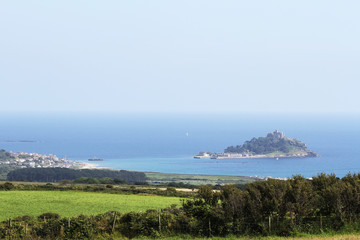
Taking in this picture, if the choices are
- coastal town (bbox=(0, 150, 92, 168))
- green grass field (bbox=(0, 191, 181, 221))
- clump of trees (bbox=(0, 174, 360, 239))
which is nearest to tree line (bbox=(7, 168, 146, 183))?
coastal town (bbox=(0, 150, 92, 168))

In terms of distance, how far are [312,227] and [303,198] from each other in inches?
60.1

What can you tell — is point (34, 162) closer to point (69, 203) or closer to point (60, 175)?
point (60, 175)

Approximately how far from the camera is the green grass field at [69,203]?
30562 mm

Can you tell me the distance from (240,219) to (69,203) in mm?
14806

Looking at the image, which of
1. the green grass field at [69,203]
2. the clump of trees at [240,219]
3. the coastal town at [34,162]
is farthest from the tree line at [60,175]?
the clump of trees at [240,219]

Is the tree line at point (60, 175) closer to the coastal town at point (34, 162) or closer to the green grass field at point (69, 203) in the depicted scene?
the coastal town at point (34, 162)

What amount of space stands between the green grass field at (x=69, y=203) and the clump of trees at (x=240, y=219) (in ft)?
17.3

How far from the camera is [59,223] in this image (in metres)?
24.0

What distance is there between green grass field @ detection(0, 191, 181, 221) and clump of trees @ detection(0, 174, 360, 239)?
529 cm

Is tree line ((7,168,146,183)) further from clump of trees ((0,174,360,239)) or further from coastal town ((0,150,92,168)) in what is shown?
clump of trees ((0,174,360,239))

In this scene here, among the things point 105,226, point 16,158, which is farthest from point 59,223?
point 16,158

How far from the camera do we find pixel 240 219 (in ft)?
78.5

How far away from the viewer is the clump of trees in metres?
23.6

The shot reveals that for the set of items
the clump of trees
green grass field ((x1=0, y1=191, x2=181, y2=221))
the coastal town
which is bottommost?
the coastal town
